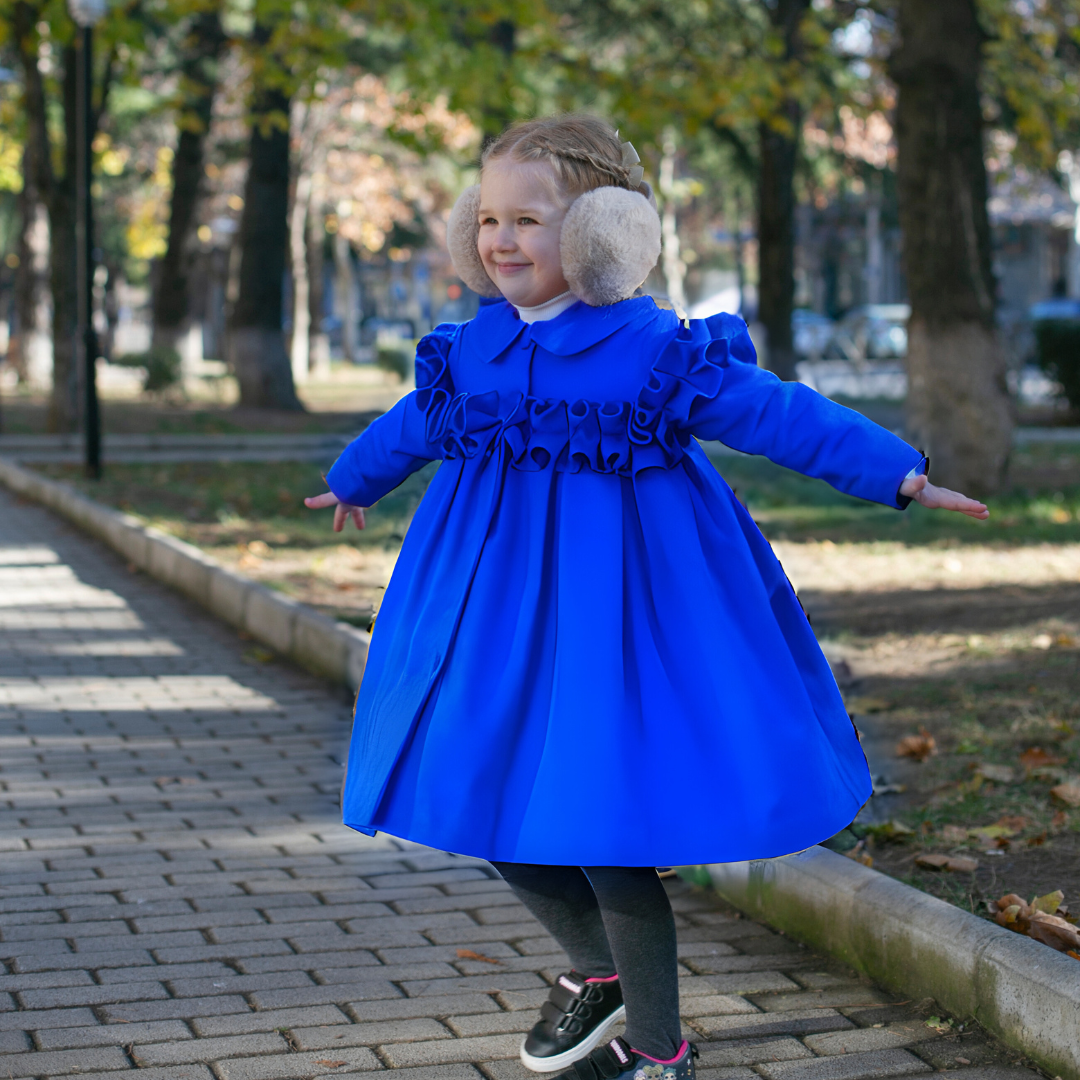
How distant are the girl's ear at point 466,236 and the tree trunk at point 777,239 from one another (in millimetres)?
17252

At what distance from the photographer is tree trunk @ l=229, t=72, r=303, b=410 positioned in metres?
20.9

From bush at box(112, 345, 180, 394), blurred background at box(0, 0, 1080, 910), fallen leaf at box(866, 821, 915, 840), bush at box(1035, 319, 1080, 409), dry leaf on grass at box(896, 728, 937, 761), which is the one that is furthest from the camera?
bush at box(112, 345, 180, 394)

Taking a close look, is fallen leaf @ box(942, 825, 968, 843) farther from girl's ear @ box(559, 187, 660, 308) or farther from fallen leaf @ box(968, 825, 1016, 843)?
girl's ear @ box(559, 187, 660, 308)

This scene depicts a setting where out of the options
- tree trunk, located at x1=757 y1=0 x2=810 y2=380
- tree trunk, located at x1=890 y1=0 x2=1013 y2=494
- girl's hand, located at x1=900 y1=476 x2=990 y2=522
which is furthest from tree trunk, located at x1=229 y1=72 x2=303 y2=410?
girl's hand, located at x1=900 y1=476 x2=990 y2=522

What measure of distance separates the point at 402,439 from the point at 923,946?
1507 mm

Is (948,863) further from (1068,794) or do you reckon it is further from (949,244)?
(949,244)

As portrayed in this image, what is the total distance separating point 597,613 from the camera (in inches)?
101

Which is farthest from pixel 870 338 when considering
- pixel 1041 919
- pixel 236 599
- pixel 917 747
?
pixel 1041 919

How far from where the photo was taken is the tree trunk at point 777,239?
19953 millimetres

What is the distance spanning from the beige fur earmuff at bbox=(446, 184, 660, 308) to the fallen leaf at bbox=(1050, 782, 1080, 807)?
2.21 m

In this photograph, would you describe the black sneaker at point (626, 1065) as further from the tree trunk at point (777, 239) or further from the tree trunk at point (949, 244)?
the tree trunk at point (777, 239)

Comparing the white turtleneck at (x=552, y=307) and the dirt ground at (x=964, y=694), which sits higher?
the white turtleneck at (x=552, y=307)

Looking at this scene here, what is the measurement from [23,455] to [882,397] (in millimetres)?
13505

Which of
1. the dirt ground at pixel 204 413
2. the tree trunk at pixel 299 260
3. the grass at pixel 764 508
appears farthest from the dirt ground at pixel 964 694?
the tree trunk at pixel 299 260
